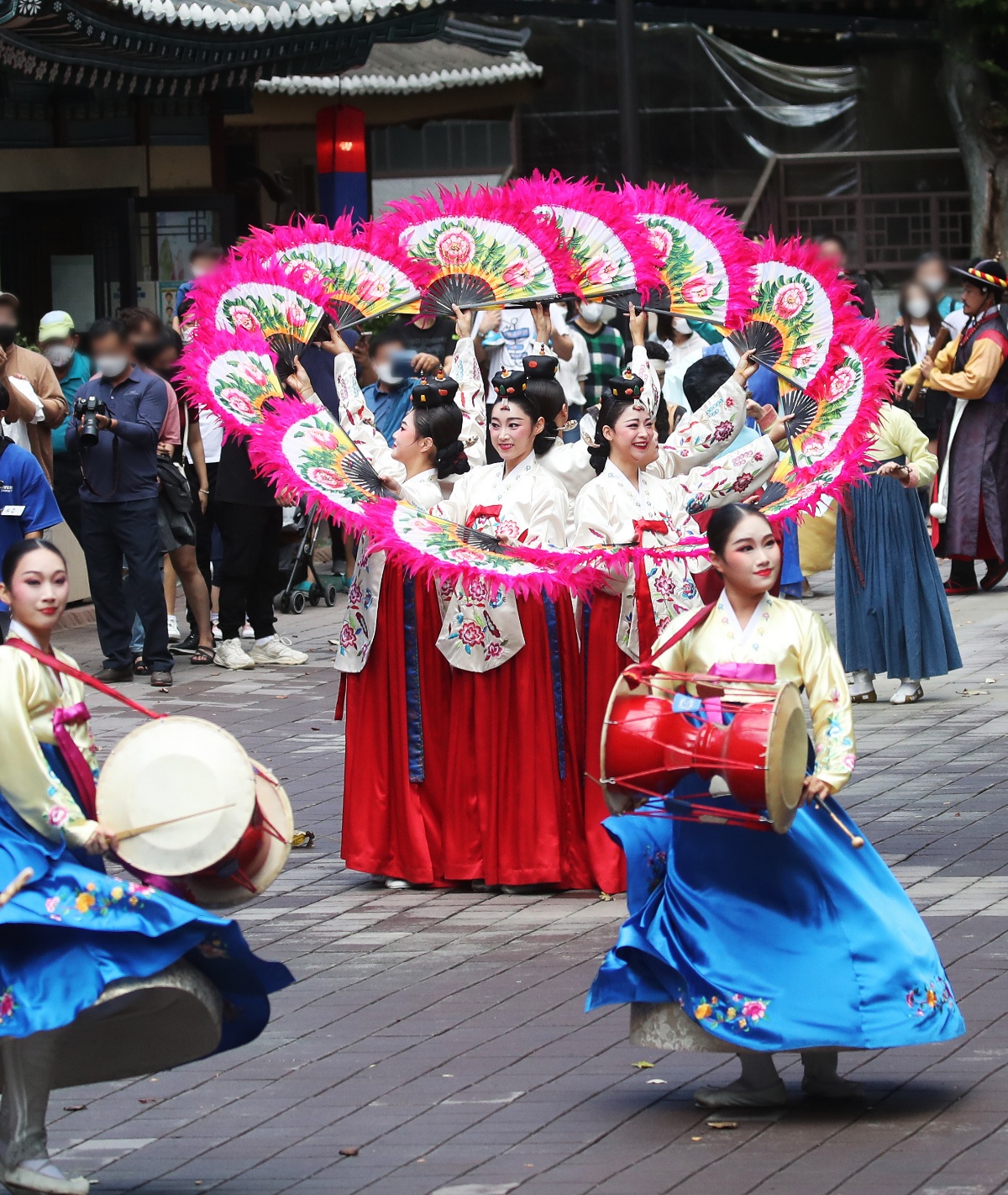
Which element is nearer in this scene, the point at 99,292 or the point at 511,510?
the point at 511,510

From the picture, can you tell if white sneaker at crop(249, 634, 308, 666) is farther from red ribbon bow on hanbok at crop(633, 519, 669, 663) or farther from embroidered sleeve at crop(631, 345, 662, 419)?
red ribbon bow on hanbok at crop(633, 519, 669, 663)

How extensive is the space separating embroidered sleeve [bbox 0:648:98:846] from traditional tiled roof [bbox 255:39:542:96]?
15724mm

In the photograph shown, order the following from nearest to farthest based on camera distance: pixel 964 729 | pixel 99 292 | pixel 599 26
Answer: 1. pixel 964 729
2. pixel 99 292
3. pixel 599 26

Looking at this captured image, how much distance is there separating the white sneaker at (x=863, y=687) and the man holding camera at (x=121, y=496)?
359 cm

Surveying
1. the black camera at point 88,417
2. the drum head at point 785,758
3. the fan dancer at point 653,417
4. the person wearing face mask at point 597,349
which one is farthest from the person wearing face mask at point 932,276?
the drum head at point 785,758

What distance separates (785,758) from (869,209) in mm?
17579

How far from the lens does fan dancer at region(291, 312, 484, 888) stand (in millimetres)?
7297

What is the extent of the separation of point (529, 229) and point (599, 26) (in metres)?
14.7

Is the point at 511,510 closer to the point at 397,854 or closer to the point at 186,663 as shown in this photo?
the point at 397,854

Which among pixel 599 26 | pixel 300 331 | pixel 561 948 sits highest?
pixel 599 26

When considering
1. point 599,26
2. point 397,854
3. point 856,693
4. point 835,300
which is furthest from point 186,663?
point 599,26

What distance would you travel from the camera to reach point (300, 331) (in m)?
7.30

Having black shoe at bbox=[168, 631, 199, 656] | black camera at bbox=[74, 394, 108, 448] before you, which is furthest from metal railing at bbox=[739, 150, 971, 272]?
black camera at bbox=[74, 394, 108, 448]

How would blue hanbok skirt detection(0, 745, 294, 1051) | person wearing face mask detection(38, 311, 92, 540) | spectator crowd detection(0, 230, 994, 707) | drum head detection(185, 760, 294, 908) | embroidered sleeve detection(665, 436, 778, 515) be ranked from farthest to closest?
person wearing face mask detection(38, 311, 92, 540)
spectator crowd detection(0, 230, 994, 707)
embroidered sleeve detection(665, 436, 778, 515)
drum head detection(185, 760, 294, 908)
blue hanbok skirt detection(0, 745, 294, 1051)
